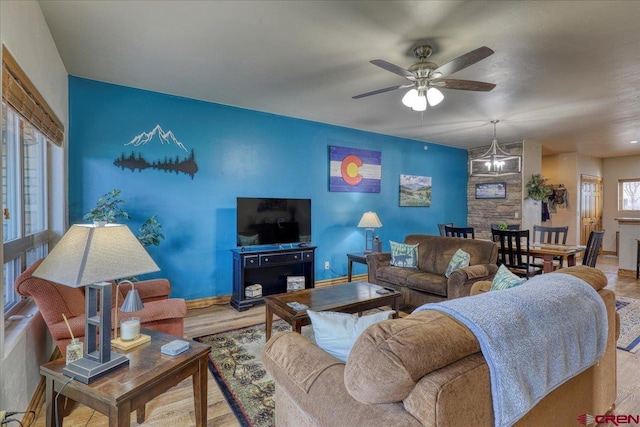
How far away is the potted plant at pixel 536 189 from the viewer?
20.4ft

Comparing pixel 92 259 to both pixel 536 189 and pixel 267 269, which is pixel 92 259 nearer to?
pixel 267 269

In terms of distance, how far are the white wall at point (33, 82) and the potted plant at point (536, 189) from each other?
722 centimetres

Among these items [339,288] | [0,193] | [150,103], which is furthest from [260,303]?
[0,193]

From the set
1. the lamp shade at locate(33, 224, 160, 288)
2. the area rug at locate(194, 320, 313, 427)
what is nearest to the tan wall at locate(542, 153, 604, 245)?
the area rug at locate(194, 320, 313, 427)

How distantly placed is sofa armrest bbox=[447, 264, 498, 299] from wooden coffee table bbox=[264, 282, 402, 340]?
2.34 feet

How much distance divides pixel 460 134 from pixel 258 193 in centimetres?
377

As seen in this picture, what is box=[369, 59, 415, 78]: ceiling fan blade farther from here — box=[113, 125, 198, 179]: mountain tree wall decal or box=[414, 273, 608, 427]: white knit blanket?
box=[113, 125, 198, 179]: mountain tree wall decal

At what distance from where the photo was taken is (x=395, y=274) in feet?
13.3

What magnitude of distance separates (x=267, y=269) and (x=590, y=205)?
8.49 meters

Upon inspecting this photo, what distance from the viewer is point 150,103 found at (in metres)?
3.79

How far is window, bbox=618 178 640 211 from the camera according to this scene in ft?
26.8

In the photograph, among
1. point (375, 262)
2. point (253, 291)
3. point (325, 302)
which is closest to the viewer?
point (325, 302)

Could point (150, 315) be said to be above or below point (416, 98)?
below

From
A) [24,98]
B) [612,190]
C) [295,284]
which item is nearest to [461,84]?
[24,98]
